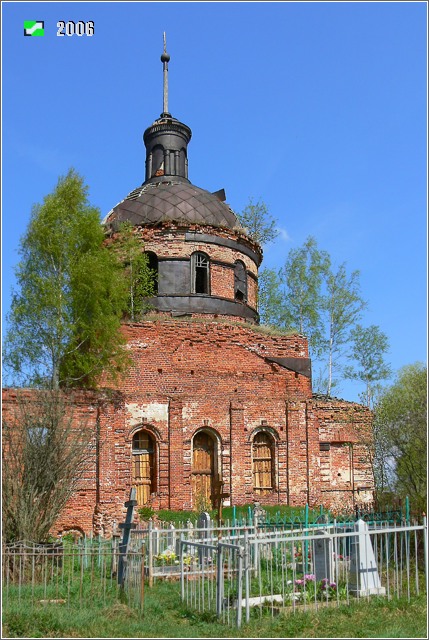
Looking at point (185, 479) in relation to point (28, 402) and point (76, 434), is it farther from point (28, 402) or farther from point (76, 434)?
point (28, 402)

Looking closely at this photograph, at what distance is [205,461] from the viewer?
21906 mm

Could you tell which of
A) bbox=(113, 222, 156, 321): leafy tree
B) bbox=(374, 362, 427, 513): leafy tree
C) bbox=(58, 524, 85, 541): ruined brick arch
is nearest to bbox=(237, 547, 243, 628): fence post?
bbox=(374, 362, 427, 513): leafy tree

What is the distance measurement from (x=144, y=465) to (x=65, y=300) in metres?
5.31

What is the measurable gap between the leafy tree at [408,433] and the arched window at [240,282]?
9.38 meters

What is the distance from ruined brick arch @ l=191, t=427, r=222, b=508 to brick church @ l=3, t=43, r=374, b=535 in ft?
0.10

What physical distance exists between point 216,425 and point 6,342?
6499mm

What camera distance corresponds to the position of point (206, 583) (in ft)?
36.3

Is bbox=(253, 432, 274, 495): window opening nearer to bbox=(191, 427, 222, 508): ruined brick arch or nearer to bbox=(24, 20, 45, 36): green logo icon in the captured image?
bbox=(191, 427, 222, 508): ruined brick arch

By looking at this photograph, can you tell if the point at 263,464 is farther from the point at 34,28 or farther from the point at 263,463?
the point at 34,28

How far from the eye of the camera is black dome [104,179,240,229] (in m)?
26.1

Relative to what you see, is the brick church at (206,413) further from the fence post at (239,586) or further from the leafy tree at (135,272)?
the fence post at (239,586)

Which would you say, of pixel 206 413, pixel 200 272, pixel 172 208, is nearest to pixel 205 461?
pixel 206 413

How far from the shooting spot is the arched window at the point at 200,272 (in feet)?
83.9

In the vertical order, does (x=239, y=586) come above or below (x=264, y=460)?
below
